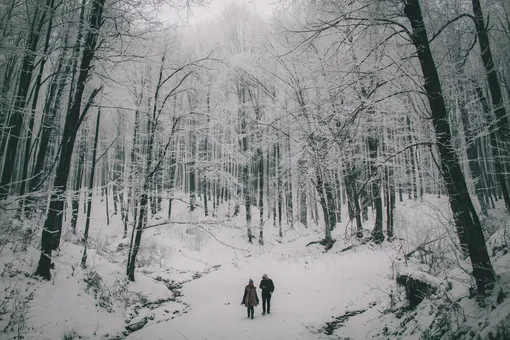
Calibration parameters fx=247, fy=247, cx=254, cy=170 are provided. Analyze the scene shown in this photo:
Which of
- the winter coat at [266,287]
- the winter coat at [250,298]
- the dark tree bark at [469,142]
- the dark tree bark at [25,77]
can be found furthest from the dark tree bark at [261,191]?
the dark tree bark at [25,77]

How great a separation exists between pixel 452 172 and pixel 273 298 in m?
7.55

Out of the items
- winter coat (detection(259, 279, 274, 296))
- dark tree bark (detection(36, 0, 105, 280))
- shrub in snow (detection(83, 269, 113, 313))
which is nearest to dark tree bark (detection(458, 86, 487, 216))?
winter coat (detection(259, 279, 274, 296))

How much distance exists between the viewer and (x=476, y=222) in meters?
3.63

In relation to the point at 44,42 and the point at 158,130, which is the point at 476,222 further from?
the point at 44,42

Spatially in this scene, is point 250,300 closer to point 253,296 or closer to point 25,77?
point 253,296

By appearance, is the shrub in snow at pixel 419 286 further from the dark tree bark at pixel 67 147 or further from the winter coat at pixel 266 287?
the dark tree bark at pixel 67 147

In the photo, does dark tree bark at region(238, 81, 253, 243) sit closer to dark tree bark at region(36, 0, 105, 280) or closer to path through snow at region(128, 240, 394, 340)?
path through snow at region(128, 240, 394, 340)

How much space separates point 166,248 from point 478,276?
1440 cm

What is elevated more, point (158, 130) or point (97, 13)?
point (97, 13)

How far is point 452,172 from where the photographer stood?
3646 millimetres

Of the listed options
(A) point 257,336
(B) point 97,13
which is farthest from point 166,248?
(B) point 97,13

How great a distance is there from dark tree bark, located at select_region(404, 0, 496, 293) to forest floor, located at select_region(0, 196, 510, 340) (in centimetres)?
21

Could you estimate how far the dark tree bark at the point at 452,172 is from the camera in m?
3.51

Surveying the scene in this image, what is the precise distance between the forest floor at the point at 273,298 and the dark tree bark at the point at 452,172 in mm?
207
